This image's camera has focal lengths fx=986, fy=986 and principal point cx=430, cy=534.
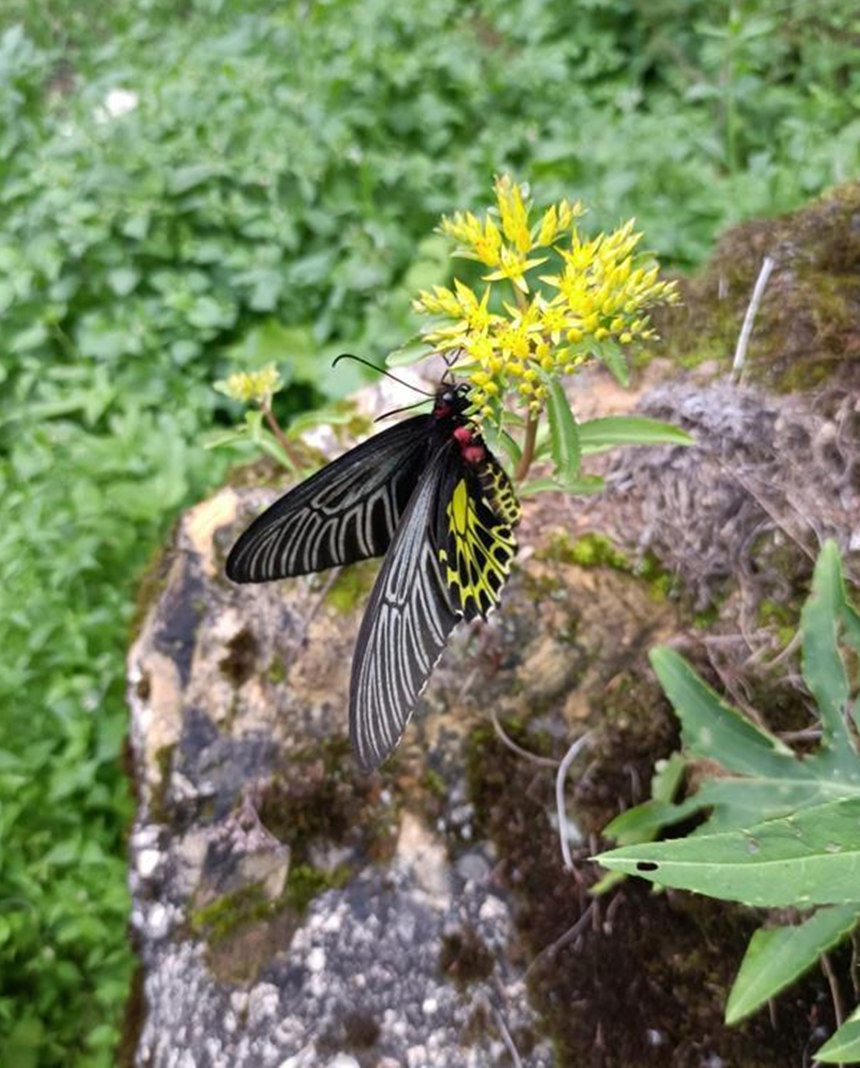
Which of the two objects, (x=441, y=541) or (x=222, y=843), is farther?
(x=222, y=843)

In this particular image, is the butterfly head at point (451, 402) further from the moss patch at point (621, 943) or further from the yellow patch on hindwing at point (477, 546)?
the moss patch at point (621, 943)

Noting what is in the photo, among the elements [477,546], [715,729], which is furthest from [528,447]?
[715,729]

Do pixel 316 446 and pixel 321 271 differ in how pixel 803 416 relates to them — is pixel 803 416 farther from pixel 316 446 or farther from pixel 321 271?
pixel 321 271

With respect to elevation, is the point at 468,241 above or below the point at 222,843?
above

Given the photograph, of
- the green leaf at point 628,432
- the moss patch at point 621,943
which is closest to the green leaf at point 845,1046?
the moss patch at point 621,943

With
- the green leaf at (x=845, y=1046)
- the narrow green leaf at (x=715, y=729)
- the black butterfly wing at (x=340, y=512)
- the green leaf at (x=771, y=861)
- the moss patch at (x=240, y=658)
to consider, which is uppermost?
the black butterfly wing at (x=340, y=512)

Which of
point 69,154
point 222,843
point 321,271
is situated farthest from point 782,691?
point 69,154
